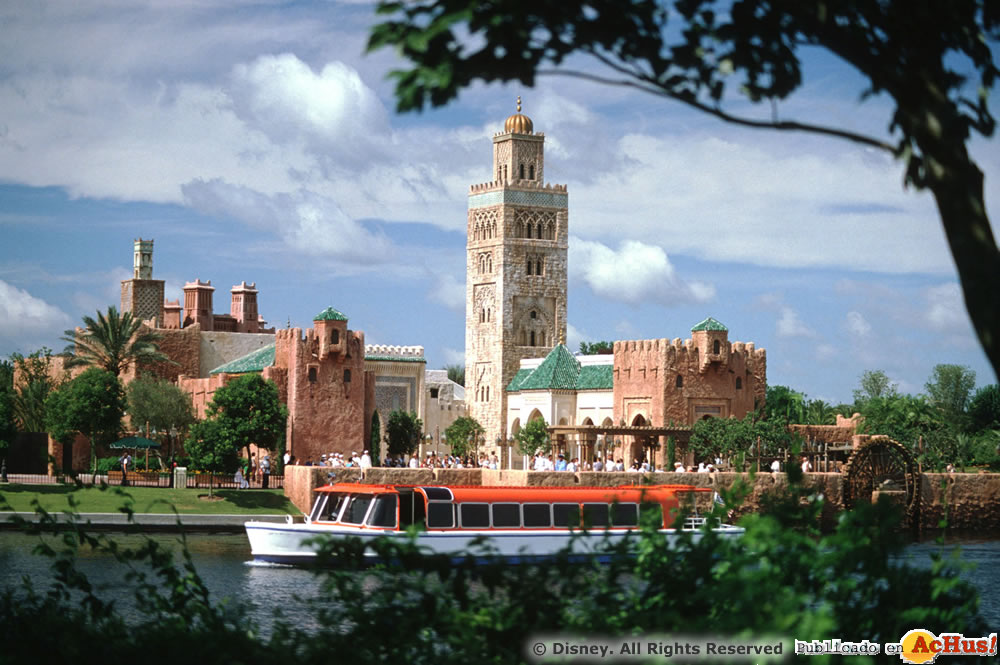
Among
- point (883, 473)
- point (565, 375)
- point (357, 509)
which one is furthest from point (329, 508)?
point (565, 375)

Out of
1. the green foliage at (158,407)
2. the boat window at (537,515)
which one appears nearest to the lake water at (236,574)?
the boat window at (537,515)

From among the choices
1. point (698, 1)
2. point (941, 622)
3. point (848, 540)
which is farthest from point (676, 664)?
point (698, 1)

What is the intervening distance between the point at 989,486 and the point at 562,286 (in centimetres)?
3712

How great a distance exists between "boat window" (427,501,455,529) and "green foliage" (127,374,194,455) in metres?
26.5

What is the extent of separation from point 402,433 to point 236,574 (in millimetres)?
44346

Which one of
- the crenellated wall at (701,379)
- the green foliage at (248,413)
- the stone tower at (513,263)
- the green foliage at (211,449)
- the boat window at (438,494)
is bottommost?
the boat window at (438,494)

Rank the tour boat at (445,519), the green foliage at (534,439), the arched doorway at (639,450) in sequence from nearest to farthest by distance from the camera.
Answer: the tour boat at (445,519) < the arched doorway at (639,450) < the green foliage at (534,439)

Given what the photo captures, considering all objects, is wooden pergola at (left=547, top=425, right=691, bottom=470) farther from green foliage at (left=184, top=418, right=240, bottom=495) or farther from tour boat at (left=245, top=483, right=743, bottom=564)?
tour boat at (left=245, top=483, right=743, bottom=564)

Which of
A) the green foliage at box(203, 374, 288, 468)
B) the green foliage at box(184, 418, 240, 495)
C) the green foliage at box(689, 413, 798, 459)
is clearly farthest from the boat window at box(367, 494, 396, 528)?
the green foliage at box(689, 413, 798, 459)

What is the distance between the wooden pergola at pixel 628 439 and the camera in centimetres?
5119

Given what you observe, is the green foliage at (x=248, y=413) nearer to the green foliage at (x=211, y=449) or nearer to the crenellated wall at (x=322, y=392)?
the green foliage at (x=211, y=449)

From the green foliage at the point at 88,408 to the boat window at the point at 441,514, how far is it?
20505mm

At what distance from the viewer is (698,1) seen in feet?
24.6

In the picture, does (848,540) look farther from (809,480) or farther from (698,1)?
(809,480)
